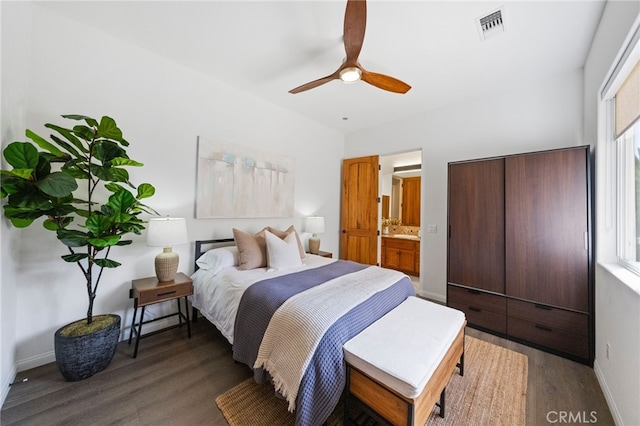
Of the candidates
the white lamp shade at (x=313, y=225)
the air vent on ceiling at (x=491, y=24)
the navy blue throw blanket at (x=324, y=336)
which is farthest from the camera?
the white lamp shade at (x=313, y=225)

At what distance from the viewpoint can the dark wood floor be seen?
1478 millimetres

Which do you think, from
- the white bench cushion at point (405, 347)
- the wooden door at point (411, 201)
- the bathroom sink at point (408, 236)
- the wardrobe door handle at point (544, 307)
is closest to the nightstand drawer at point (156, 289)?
→ the white bench cushion at point (405, 347)

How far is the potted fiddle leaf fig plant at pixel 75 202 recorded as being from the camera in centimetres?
148

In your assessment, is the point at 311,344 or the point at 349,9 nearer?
the point at 311,344

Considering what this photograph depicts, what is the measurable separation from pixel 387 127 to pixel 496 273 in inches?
110

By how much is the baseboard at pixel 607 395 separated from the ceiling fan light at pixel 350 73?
295 centimetres

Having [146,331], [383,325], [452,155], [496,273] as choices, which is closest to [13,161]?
[146,331]

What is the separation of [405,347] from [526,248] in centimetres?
195

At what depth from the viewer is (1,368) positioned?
1551mm

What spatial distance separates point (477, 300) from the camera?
8.75 ft

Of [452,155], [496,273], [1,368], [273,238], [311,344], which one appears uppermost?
[452,155]

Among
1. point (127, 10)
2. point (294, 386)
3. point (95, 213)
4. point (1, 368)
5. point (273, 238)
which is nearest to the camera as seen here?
point (294, 386)

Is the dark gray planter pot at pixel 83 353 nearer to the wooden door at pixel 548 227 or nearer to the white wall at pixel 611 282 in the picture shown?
the white wall at pixel 611 282

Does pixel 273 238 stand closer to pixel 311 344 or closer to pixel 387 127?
pixel 311 344
